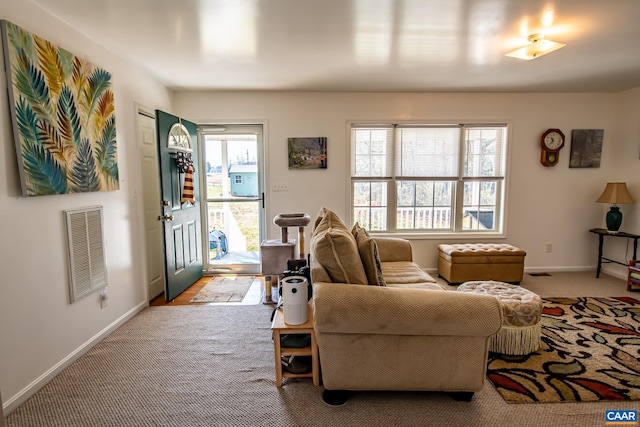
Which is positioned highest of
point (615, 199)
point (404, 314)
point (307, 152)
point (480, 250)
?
point (307, 152)

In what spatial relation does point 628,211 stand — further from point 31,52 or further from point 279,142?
point 31,52

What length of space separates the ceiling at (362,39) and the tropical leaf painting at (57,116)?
32cm

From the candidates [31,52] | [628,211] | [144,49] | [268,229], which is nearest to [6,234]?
[31,52]

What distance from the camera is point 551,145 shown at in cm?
406

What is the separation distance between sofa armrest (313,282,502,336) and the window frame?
8.23 feet

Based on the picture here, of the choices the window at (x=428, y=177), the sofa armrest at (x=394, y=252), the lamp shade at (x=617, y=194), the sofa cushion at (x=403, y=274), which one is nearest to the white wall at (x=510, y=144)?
the window at (x=428, y=177)

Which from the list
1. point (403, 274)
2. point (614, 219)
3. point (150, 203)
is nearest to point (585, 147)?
Result: point (614, 219)

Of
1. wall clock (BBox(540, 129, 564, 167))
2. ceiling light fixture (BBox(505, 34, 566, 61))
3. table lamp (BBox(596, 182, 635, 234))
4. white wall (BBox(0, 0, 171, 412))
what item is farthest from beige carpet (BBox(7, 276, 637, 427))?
wall clock (BBox(540, 129, 564, 167))

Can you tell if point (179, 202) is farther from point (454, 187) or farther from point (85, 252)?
point (454, 187)

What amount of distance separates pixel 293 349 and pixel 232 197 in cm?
273

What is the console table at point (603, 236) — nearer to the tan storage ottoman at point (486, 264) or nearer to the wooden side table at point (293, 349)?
the tan storage ottoman at point (486, 264)

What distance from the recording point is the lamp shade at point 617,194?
3717mm

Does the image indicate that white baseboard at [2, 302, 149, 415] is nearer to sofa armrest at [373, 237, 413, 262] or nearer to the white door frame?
the white door frame

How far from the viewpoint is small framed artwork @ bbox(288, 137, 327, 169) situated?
397 centimetres
